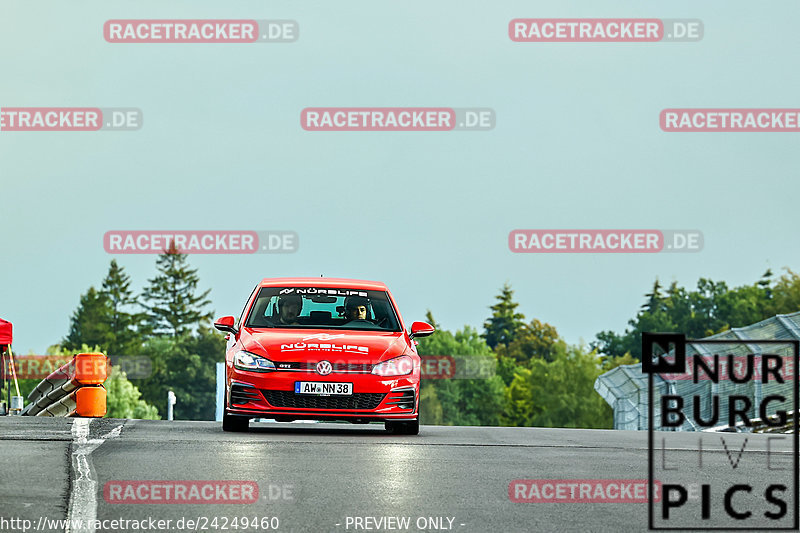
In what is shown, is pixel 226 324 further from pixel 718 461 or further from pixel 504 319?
pixel 504 319

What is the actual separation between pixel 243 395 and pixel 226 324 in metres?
1.18

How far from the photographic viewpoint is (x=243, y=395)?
1554 centimetres

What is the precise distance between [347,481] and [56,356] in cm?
13851

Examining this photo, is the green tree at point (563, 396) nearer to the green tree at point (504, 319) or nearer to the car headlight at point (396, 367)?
the green tree at point (504, 319)

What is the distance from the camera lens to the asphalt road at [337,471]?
28.4ft

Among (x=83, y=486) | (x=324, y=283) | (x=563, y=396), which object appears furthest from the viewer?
(x=563, y=396)

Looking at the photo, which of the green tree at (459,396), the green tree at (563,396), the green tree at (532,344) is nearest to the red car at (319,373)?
the green tree at (563,396)

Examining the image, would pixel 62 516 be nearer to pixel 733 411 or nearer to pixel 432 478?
pixel 432 478

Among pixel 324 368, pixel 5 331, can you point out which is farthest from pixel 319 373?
pixel 5 331

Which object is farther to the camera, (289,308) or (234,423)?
(289,308)

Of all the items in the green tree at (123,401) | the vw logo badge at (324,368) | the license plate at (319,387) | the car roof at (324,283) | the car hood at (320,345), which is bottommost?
the green tree at (123,401)

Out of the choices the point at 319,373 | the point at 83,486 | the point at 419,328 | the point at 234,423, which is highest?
the point at 419,328

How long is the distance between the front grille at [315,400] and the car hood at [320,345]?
37 cm

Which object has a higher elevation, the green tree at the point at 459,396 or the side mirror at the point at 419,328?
the side mirror at the point at 419,328
